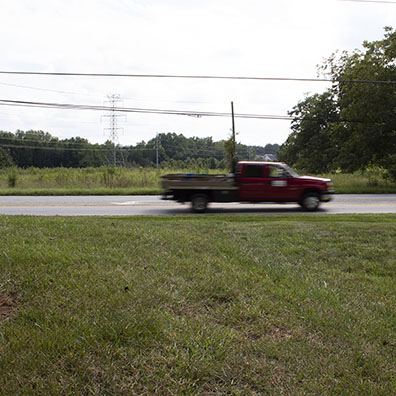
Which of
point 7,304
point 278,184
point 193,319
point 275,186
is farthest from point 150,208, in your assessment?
point 193,319

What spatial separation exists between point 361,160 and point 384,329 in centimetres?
2387

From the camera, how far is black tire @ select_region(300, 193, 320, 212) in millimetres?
12406

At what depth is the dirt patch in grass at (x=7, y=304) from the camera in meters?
3.10

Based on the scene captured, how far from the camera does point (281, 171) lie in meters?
12.4

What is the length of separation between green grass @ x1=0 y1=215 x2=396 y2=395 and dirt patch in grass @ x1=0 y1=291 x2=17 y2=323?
0.03 metres

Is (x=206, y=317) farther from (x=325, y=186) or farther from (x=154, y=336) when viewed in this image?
(x=325, y=186)

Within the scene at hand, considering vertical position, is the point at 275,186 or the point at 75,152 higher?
the point at 75,152

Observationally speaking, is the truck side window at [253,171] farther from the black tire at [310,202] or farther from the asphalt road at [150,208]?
the black tire at [310,202]

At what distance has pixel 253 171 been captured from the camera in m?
12.4

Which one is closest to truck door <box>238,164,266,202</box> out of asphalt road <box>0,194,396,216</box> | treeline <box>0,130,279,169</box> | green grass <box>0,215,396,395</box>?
asphalt road <box>0,194,396,216</box>

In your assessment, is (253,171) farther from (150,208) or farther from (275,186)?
(150,208)

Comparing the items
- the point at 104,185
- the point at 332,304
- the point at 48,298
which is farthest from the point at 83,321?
the point at 104,185

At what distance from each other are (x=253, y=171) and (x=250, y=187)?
0.58 meters

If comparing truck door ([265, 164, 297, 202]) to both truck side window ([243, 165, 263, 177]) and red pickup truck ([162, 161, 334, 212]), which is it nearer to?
red pickup truck ([162, 161, 334, 212])
